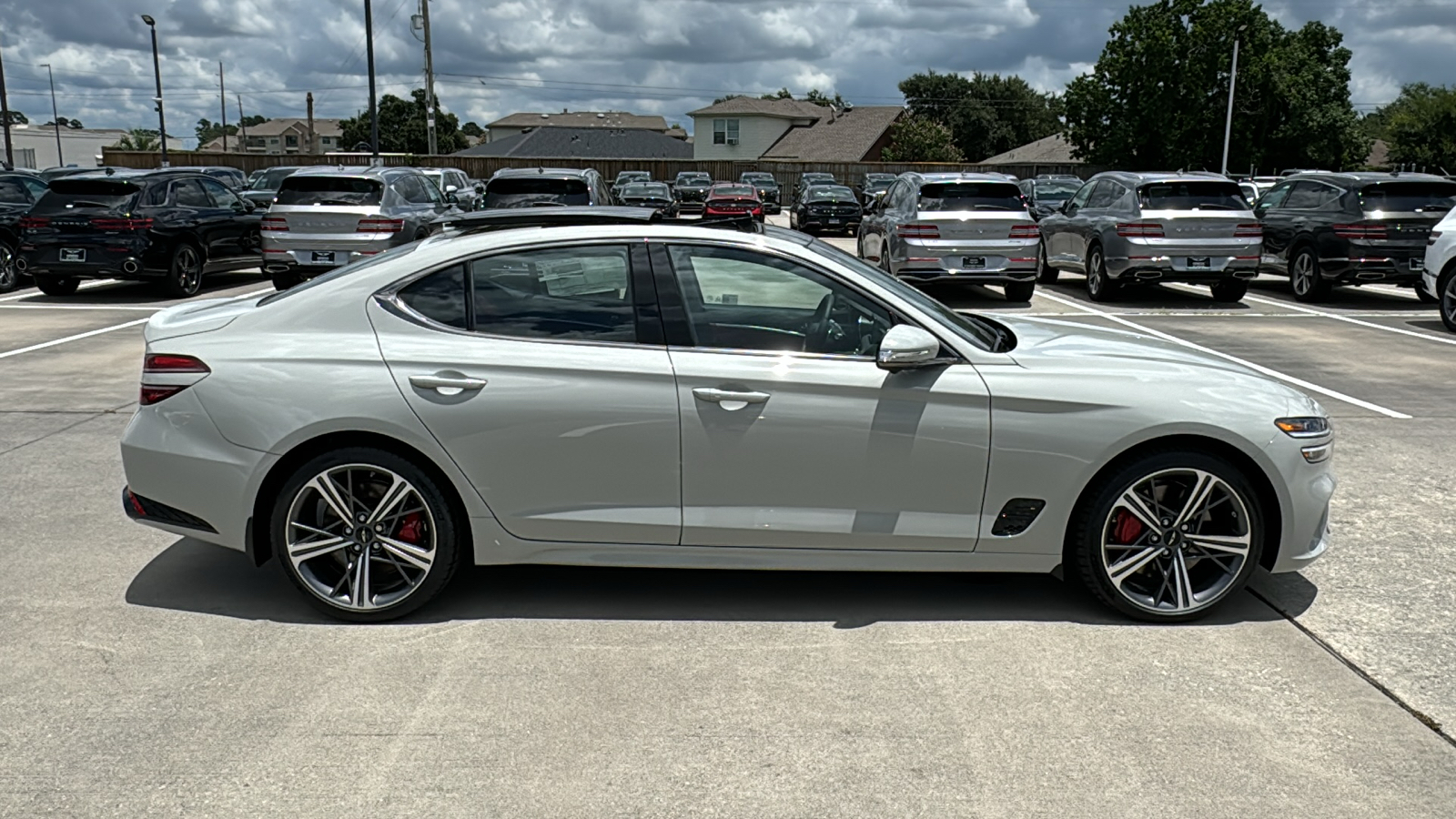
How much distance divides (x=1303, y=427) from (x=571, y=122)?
9835cm

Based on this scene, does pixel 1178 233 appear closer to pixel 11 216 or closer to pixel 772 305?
pixel 772 305

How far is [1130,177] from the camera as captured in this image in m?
16.5

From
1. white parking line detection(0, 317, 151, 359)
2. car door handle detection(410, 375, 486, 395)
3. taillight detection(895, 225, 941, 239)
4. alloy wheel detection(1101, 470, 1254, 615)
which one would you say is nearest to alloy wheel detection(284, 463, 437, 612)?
car door handle detection(410, 375, 486, 395)

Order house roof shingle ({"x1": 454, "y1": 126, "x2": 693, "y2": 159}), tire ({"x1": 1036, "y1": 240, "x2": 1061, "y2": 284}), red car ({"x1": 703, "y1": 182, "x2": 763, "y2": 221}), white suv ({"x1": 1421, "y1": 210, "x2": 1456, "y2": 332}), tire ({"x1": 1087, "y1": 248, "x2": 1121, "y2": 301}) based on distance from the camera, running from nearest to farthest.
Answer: white suv ({"x1": 1421, "y1": 210, "x2": 1456, "y2": 332}), tire ({"x1": 1087, "y1": 248, "x2": 1121, "y2": 301}), tire ({"x1": 1036, "y1": 240, "x2": 1061, "y2": 284}), red car ({"x1": 703, "y1": 182, "x2": 763, "y2": 221}), house roof shingle ({"x1": 454, "y1": 126, "x2": 693, "y2": 159})

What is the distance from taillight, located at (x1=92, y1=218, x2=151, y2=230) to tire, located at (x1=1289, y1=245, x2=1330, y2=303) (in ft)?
50.9

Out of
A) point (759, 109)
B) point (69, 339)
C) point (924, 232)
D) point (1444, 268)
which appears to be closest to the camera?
point (69, 339)

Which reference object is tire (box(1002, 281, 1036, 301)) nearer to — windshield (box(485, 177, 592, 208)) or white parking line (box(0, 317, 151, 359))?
windshield (box(485, 177, 592, 208))

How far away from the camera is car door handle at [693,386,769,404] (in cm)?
446

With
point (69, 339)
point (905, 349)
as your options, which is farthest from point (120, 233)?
point (905, 349)

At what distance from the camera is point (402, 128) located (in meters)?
112

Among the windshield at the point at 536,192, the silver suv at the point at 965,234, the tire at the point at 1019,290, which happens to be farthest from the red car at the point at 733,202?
the silver suv at the point at 965,234

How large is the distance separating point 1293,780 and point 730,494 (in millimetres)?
2071

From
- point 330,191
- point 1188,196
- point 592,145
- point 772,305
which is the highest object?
Result: point 592,145

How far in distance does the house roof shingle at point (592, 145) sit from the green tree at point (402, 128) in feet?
81.7
